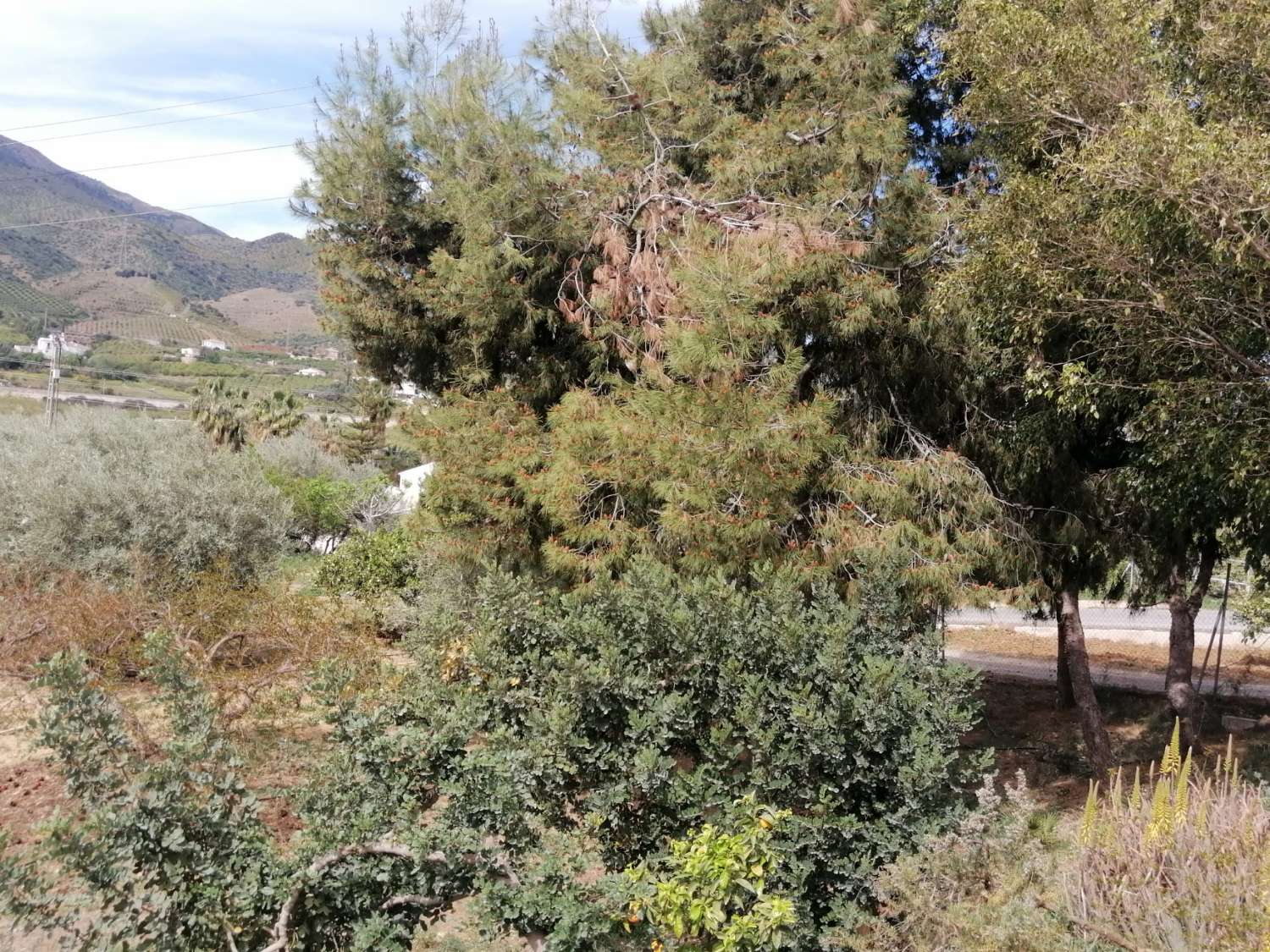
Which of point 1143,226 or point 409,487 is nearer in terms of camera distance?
point 1143,226

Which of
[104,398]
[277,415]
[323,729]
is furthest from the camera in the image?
[104,398]

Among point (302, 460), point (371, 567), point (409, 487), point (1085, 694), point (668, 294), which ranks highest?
point (668, 294)

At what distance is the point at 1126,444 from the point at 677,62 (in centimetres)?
523

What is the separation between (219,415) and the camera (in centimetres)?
3275

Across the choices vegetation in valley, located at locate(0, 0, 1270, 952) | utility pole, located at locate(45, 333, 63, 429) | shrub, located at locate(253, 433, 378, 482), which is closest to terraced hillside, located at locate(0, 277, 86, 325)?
utility pole, located at locate(45, 333, 63, 429)

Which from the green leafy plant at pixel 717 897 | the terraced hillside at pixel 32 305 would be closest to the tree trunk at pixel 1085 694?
the green leafy plant at pixel 717 897

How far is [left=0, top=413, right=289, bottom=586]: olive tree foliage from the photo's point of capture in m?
11.6

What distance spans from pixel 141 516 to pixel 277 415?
26.3 meters

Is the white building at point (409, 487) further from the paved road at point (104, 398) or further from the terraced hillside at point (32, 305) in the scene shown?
the terraced hillside at point (32, 305)

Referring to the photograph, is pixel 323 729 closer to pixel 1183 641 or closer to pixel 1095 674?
pixel 1183 641

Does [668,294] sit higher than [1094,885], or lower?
higher

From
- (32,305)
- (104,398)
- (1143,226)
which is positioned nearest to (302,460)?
(1143,226)

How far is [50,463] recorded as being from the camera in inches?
500

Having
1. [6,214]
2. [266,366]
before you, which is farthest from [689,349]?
[6,214]
